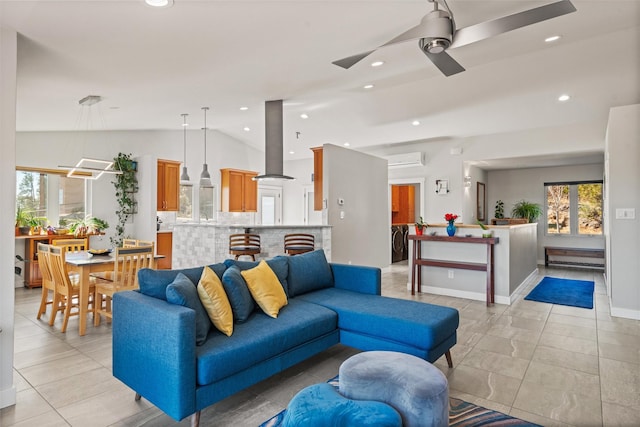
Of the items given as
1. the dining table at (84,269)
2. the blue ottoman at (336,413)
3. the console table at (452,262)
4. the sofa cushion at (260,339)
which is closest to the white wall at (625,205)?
the console table at (452,262)

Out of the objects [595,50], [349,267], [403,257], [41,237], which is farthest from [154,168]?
[595,50]

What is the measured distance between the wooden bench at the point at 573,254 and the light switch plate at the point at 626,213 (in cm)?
431

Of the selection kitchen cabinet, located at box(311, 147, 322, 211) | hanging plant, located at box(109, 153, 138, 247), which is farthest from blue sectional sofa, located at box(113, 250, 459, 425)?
hanging plant, located at box(109, 153, 138, 247)

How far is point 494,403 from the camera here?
2.38 m

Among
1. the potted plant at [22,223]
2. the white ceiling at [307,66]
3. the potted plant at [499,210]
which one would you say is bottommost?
the potted plant at [22,223]

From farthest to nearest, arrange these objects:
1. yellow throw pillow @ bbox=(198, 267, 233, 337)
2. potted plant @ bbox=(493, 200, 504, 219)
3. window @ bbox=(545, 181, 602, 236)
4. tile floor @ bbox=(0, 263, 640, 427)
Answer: potted plant @ bbox=(493, 200, 504, 219)
window @ bbox=(545, 181, 602, 236)
yellow throw pillow @ bbox=(198, 267, 233, 337)
tile floor @ bbox=(0, 263, 640, 427)

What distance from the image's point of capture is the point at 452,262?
5.24 metres

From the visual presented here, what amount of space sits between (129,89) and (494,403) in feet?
16.1

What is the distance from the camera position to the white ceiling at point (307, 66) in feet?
9.09

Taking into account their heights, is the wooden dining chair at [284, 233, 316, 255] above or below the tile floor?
above

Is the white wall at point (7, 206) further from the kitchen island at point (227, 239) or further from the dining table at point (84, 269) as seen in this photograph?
the kitchen island at point (227, 239)

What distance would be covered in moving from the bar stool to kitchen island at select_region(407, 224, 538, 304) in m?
2.50

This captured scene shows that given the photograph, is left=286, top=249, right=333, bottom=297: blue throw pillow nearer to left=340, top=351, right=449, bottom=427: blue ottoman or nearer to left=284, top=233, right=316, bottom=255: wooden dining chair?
left=340, top=351, right=449, bottom=427: blue ottoman

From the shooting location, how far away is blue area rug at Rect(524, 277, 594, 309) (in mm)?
5047
